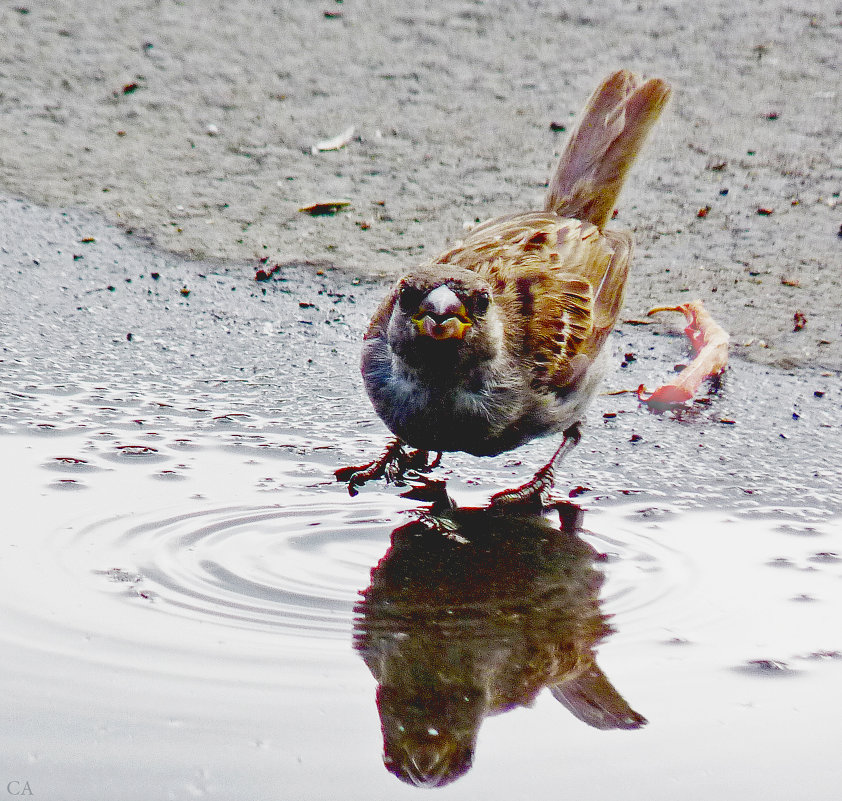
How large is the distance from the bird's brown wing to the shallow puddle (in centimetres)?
38

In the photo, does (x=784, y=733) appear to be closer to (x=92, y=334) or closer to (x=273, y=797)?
(x=273, y=797)

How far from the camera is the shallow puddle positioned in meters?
2.38

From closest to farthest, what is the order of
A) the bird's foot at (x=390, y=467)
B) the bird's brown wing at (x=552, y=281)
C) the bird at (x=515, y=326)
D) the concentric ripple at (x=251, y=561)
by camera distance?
1. the concentric ripple at (x=251, y=561)
2. the bird at (x=515, y=326)
3. the bird's foot at (x=390, y=467)
4. the bird's brown wing at (x=552, y=281)

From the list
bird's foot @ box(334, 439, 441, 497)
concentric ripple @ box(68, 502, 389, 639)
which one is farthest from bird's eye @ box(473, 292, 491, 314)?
concentric ripple @ box(68, 502, 389, 639)

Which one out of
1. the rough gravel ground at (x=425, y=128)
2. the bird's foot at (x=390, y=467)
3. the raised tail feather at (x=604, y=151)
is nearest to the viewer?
the bird's foot at (x=390, y=467)

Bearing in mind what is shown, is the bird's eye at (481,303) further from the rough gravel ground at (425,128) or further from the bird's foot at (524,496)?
the rough gravel ground at (425,128)

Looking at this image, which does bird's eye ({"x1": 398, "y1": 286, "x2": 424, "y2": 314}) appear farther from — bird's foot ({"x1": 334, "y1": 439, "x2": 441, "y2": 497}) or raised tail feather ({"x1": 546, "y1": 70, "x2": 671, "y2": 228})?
raised tail feather ({"x1": 546, "y1": 70, "x2": 671, "y2": 228})

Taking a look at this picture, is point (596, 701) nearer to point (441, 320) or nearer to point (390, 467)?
point (441, 320)

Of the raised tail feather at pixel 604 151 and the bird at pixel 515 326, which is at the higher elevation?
the raised tail feather at pixel 604 151

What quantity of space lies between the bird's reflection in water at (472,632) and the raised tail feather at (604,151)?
1831 mm

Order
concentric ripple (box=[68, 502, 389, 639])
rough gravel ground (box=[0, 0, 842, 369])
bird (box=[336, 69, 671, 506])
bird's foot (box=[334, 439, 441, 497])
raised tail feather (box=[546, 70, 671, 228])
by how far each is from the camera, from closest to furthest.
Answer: concentric ripple (box=[68, 502, 389, 639]) < bird (box=[336, 69, 671, 506]) < bird's foot (box=[334, 439, 441, 497]) < raised tail feather (box=[546, 70, 671, 228]) < rough gravel ground (box=[0, 0, 842, 369])

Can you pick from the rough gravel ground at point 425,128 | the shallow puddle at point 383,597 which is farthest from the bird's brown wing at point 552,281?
the rough gravel ground at point 425,128

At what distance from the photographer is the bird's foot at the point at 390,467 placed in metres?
3.96

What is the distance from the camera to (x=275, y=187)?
6.82 meters
